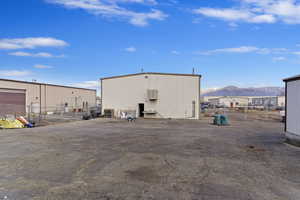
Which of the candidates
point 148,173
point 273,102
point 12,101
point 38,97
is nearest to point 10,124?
point 12,101

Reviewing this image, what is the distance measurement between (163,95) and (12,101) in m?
20.7

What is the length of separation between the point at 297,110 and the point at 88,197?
9.85 metres

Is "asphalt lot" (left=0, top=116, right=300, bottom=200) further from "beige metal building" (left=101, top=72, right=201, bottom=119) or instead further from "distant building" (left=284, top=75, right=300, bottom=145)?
"beige metal building" (left=101, top=72, right=201, bottom=119)

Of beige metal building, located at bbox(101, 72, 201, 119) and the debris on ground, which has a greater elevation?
beige metal building, located at bbox(101, 72, 201, 119)

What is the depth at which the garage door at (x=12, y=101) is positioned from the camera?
27.7 metres

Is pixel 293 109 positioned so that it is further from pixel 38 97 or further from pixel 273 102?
pixel 273 102

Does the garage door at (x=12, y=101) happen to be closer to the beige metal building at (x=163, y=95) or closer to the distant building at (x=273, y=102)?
the beige metal building at (x=163, y=95)

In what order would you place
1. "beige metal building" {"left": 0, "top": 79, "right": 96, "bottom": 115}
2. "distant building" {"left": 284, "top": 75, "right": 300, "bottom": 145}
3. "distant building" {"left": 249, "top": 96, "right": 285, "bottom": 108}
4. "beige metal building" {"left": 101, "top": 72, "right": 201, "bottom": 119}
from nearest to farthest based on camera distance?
"distant building" {"left": 284, "top": 75, "right": 300, "bottom": 145}, "beige metal building" {"left": 101, "top": 72, "right": 201, "bottom": 119}, "beige metal building" {"left": 0, "top": 79, "right": 96, "bottom": 115}, "distant building" {"left": 249, "top": 96, "right": 285, "bottom": 108}

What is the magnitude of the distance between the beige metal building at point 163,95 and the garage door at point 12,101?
46.7ft

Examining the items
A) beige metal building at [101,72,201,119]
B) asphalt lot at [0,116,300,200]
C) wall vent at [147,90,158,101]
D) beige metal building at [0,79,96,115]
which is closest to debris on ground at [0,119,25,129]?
beige metal building at [0,79,96,115]

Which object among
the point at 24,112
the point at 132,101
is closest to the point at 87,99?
the point at 24,112

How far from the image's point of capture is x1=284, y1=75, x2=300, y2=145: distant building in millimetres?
9758

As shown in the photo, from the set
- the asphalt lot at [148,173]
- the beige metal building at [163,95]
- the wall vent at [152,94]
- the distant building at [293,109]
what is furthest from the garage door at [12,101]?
the distant building at [293,109]

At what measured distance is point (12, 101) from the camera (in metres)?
29.5
